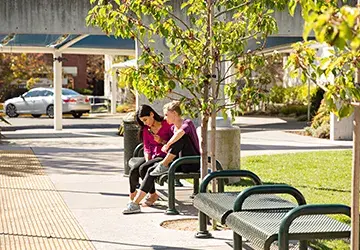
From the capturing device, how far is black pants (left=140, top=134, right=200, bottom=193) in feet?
31.9

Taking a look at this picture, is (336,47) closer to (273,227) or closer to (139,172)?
(273,227)

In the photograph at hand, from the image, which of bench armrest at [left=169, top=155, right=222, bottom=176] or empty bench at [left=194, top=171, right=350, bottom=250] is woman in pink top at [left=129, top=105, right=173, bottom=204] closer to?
bench armrest at [left=169, top=155, right=222, bottom=176]

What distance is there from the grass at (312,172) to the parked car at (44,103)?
65.2ft

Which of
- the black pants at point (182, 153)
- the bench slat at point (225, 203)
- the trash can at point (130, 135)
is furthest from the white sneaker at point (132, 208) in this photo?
the trash can at point (130, 135)

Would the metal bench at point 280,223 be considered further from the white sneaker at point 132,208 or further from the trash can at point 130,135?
the trash can at point 130,135

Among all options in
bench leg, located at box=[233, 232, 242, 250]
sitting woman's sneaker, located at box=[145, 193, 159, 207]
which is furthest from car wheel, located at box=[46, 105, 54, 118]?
bench leg, located at box=[233, 232, 242, 250]

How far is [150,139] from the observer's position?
10453mm

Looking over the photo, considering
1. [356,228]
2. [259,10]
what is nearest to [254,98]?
[259,10]

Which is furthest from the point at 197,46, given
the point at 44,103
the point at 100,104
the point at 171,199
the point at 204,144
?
the point at 100,104

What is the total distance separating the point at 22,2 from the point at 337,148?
27.7ft

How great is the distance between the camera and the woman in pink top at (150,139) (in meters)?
10.2

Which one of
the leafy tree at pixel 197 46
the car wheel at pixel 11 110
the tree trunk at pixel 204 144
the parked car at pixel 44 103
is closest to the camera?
the leafy tree at pixel 197 46

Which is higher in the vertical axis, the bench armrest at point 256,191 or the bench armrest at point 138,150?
the bench armrest at point 256,191

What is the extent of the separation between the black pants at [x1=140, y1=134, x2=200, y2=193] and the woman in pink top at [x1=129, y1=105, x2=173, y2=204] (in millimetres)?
276
